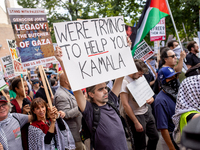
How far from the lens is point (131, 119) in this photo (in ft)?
10.7

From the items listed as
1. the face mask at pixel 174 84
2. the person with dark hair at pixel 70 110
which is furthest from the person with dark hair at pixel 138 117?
the person with dark hair at pixel 70 110

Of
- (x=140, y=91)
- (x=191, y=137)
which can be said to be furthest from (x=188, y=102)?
(x=140, y=91)

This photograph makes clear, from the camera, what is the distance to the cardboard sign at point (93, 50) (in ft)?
7.31

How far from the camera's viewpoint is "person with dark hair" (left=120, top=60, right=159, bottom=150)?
326cm

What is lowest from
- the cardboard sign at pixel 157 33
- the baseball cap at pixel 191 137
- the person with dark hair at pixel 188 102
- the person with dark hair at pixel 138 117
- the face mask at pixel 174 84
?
the person with dark hair at pixel 138 117

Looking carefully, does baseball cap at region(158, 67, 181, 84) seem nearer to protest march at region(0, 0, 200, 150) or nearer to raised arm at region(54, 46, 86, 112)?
protest march at region(0, 0, 200, 150)

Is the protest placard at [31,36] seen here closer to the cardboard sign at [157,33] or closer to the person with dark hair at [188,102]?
the person with dark hair at [188,102]

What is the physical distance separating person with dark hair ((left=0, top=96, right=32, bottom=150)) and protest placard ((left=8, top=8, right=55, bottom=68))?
2.86 feet

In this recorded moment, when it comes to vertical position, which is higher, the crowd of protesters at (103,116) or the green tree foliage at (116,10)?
the green tree foliage at (116,10)

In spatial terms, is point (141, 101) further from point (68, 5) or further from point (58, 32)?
point (68, 5)

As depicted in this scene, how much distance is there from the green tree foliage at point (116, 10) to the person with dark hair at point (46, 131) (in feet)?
45.1

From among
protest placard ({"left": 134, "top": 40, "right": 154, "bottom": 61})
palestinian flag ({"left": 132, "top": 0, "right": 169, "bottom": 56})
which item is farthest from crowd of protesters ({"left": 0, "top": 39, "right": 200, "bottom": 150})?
protest placard ({"left": 134, "top": 40, "right": 154, "bottom": 61})

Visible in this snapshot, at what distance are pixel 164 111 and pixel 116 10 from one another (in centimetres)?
1431

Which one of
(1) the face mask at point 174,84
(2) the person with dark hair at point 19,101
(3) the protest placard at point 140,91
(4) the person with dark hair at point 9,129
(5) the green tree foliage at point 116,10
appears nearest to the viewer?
(4) the person with dark hair at point 9,129
